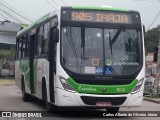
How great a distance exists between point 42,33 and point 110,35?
326cm

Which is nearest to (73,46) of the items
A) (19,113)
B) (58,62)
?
(58,62)

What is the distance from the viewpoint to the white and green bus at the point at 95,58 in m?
13.6

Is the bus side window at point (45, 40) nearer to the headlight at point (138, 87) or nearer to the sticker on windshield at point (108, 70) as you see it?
the sticker on windshield at point (108, 70)

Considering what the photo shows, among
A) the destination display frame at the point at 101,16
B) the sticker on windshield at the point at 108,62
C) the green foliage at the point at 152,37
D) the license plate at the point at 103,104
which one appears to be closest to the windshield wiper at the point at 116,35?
A: the destination display frame at the point at 101,16

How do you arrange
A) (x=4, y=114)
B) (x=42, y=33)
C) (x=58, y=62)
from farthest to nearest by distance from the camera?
(x=42, y=33) < (x=4, y=114) < (x=58, y=62)

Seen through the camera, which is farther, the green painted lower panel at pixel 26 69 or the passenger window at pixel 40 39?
the green painted lower panel at pixel 26 69

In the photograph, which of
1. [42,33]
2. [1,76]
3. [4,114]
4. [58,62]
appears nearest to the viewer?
[58,62]

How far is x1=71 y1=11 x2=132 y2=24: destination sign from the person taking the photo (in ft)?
46.6

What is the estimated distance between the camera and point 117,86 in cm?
1385

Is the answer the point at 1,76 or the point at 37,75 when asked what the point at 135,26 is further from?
the point at 1,76

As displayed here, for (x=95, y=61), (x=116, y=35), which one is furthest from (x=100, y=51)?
(x=116, y=35)

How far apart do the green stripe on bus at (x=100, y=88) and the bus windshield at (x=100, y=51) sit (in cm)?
37

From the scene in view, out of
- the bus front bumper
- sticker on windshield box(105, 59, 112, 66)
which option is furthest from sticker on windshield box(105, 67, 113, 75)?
the bus front bumper

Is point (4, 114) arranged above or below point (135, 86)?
below
